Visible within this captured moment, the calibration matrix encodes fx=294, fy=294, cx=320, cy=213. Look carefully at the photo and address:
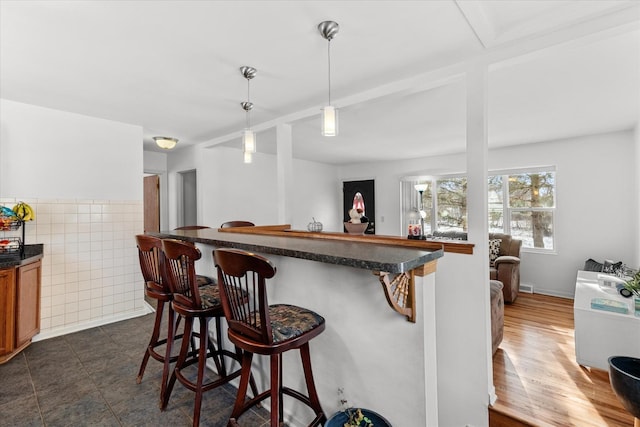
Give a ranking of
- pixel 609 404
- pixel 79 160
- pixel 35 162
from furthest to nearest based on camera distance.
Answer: pixel 79 160 < pixel 35 162 < pixel 609 404

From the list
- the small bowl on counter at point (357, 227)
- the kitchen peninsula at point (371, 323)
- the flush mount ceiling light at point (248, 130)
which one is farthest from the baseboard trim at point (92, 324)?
the small bowl on counter at point (357, 227)

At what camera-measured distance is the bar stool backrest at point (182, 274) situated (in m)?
1.61

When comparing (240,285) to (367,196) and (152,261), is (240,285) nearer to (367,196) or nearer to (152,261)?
(152,261)

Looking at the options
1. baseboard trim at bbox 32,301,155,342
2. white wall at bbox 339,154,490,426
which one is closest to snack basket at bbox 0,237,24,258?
baseboard trim at bbox 32,301,155,342

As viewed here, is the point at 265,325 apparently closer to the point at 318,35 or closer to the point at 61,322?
the point at 318,35

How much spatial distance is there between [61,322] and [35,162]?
1777mm

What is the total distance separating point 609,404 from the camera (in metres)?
1.99

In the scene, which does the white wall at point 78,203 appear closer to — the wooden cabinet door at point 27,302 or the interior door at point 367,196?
the wooden cabinet door at point 27,302

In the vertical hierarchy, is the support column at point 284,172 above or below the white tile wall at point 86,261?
above

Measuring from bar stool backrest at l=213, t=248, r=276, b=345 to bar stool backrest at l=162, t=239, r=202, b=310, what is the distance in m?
0.31

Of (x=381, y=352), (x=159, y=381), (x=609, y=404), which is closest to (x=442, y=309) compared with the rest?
(x=381, y=352)

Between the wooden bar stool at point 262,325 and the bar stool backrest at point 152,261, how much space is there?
2.50ft

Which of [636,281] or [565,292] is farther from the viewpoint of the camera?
[565,292]

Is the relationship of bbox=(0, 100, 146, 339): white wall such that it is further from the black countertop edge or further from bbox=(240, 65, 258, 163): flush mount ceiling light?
bbox=(240, 65, 258, 163): flush mount ceiling light
